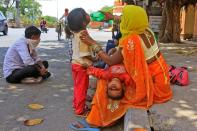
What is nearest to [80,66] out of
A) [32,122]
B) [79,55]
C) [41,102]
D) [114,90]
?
[79,55]

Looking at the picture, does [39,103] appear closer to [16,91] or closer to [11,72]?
[16,91]

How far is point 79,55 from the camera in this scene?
554 cm

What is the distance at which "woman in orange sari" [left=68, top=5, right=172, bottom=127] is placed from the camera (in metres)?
4.97

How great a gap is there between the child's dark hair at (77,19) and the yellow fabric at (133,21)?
62 cm

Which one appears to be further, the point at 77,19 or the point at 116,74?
the point at 77,19

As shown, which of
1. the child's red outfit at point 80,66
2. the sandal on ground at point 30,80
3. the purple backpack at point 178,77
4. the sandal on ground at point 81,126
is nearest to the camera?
the sandal on ground at point 81,126

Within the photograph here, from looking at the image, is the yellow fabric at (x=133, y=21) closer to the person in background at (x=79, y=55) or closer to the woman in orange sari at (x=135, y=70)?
the woman in orange sari at (x=135, y=70)

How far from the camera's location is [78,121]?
5305mm

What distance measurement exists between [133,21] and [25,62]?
3039 mm

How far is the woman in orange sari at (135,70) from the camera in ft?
16.3

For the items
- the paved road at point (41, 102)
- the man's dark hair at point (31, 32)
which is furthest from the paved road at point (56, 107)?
the man's dark hair at point (31, 32)

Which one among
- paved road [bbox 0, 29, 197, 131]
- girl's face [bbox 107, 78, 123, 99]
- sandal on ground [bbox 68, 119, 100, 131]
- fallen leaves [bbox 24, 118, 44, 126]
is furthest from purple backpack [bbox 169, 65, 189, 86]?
fallen leaves [bbox 24, 118, 44, 126]

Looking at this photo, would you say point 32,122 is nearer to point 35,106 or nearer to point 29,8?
point 35,106

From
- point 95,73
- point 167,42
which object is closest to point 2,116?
point 95,73
